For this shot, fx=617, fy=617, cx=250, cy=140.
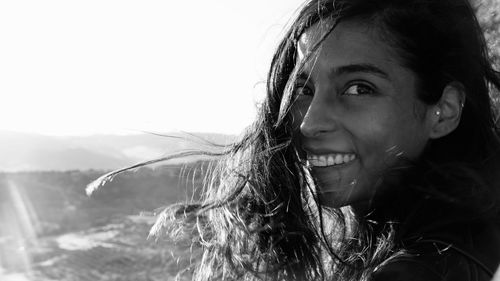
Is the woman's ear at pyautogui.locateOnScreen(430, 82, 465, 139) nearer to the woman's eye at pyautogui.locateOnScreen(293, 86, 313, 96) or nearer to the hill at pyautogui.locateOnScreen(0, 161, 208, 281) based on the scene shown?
the woman's eye at pyautogui.locateOnScreen(293, 86, 313, 96)

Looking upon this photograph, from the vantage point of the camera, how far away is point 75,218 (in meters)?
5.79

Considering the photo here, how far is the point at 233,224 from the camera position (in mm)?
2221

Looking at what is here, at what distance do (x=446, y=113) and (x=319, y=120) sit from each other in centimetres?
39

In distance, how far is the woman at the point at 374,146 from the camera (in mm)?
1656

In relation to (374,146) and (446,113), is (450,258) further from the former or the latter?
(446,113)

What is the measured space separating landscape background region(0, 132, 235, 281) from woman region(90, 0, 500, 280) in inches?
101

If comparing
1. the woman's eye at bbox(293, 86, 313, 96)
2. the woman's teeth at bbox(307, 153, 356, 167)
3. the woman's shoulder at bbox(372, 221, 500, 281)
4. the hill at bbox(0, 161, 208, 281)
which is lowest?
the hill at bbox(0, 161, 208, 281)

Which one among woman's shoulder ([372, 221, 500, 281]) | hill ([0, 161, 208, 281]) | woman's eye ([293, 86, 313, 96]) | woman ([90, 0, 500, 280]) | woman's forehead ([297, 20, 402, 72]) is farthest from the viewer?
hill ([0, 161, 208, 281])

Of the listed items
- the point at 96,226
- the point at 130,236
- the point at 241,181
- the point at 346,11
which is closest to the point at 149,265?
the point at 130,236

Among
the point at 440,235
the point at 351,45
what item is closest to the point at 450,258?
the point at 440,235

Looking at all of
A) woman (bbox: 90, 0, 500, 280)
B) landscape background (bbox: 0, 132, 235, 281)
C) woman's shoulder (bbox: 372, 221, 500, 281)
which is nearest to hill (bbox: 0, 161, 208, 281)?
landscape background (bbox: 0, 132, 235, 281)

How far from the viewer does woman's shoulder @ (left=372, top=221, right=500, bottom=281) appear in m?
1.28

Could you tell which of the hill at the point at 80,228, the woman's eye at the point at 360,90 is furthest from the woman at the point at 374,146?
the hill at the point at 80,228

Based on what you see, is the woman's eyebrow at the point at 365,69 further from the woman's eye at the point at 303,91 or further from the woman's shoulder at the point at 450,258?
the woman's shoulder at the point at 450,258
